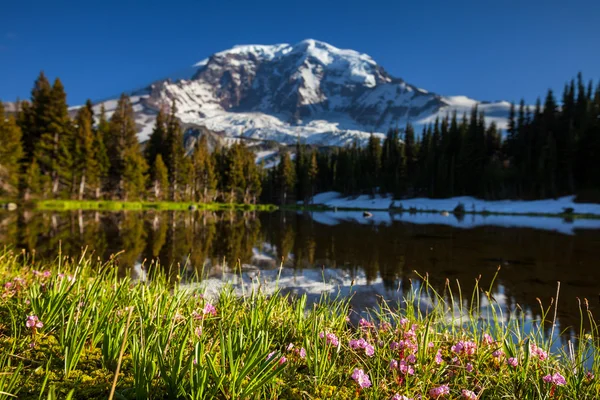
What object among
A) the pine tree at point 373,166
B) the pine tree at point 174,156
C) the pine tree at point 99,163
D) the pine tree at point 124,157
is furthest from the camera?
the pine tree at point 373,166

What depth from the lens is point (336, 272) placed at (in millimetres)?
8578

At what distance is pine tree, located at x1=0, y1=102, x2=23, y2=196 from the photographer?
31734 millimetres

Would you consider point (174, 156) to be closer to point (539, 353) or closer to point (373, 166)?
point (373, 166)

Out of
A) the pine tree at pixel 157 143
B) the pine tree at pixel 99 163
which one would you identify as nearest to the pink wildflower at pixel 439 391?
the pine tree at pixel 99 163

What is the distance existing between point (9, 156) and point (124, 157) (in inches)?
547

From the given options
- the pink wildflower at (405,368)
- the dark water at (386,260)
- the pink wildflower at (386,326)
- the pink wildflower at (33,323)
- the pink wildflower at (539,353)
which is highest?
the pink wildflower at (33,323)

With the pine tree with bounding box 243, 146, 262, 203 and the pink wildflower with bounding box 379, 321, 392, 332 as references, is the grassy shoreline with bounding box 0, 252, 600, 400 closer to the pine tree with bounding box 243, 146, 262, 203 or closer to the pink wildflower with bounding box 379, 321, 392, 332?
the pink wildflower with bounding box 379, 321, 392, 332

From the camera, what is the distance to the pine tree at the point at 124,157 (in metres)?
45.5

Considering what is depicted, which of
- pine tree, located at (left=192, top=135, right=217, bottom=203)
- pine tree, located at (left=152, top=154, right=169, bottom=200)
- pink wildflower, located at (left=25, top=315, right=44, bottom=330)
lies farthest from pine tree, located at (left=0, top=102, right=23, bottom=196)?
pink wildflower, located at (left=25, top=315, right=44, bottom=330)

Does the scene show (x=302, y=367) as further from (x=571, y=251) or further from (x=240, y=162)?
(x=240, y=162)

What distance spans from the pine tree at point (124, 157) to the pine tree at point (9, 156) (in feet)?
41.1

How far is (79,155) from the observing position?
126ft

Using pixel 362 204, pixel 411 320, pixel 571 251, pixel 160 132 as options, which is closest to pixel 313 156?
pixel 362 204

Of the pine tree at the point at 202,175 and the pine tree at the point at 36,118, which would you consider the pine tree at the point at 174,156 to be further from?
the pine tree at the point at 36,118
